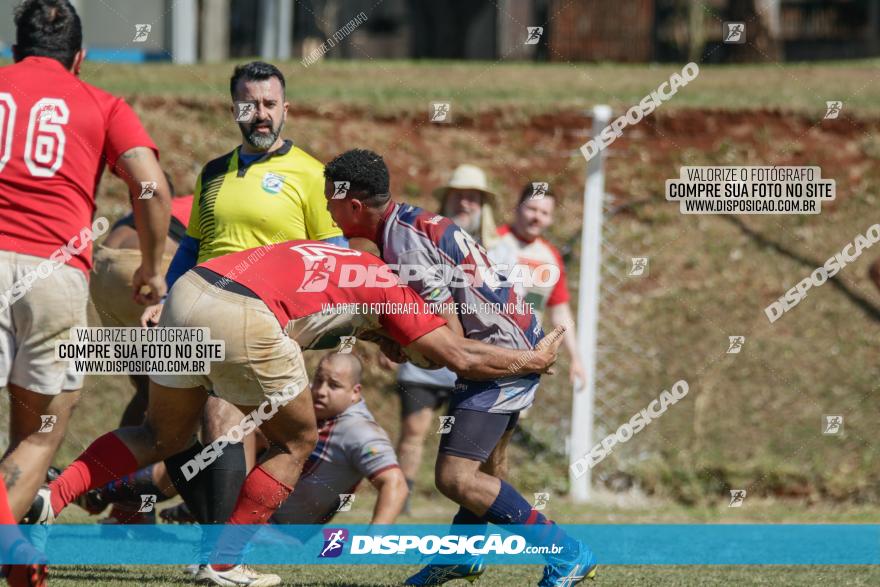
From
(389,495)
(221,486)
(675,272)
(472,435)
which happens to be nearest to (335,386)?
(389,495)

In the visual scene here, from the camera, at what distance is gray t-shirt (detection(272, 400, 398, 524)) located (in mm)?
6840

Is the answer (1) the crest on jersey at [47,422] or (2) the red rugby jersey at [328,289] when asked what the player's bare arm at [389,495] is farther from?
(1) the crest on jersey at [47,422]

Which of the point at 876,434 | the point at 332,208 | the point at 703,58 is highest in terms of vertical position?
the point at 703,58

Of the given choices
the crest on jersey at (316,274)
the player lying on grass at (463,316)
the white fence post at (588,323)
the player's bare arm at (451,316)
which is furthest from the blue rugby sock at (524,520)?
the white fence post at (588,323)

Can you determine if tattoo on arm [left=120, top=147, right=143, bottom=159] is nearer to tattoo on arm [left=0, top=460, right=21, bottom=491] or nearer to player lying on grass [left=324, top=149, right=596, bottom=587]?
player lying on grass [left=324, top=149, right=596, bottom=587]

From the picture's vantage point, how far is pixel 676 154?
1214cm

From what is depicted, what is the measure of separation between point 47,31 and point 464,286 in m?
2.11

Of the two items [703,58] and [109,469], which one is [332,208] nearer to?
[109,469]

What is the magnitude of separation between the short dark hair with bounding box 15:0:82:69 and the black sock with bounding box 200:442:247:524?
1991mm

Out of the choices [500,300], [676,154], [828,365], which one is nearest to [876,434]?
[828,365]

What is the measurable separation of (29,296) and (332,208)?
1318 mm

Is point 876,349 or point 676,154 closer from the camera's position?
point 876,349

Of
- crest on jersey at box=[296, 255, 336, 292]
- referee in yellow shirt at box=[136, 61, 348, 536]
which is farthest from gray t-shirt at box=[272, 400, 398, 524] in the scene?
crest on jersey at box=[296, 255, 336, 292]

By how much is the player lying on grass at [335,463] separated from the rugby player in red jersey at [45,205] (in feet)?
5.21
